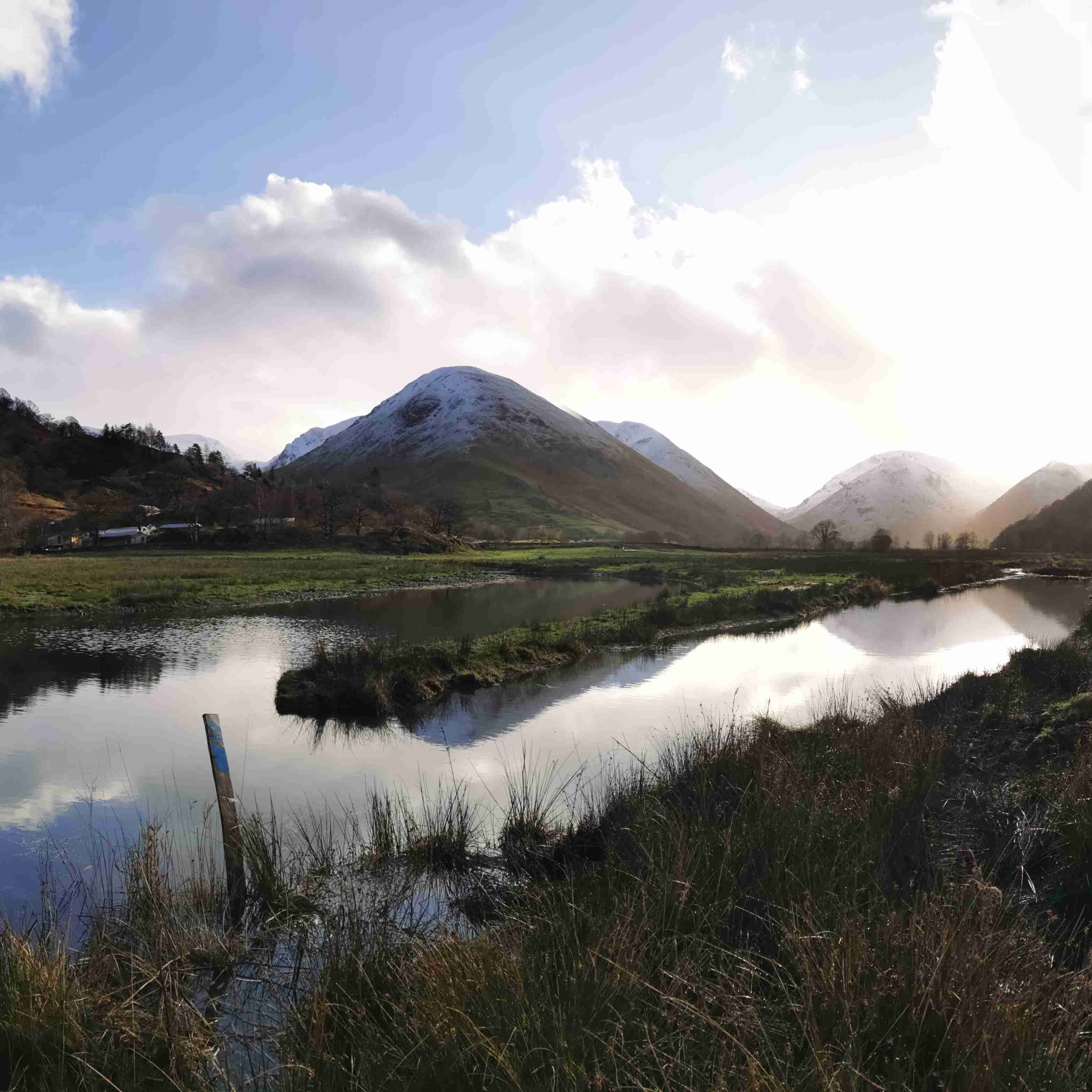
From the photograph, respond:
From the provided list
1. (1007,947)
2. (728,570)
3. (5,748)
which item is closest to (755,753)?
(1007,947)

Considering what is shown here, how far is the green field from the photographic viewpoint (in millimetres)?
37469

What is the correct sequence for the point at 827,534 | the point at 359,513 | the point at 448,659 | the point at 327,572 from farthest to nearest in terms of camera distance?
the point at 827,534 → the point at 359,513 → the point at 327,572 → the point at 448,659

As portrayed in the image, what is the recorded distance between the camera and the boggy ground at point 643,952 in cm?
378

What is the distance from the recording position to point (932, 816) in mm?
8641

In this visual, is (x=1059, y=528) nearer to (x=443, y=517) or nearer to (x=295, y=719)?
(x=443, y=517)

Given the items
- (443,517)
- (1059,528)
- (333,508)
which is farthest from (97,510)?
(1059,528)

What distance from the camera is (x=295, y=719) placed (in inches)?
667

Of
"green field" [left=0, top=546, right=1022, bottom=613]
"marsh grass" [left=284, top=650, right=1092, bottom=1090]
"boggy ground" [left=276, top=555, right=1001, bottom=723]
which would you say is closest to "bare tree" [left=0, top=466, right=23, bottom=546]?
"green field" [left=0, top=546, right=1022, bottom=613]

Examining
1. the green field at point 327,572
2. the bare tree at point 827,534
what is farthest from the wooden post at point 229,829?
the bare tree at point 827,534

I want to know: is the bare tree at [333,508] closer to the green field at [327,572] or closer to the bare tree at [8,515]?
the green field at [327,572]

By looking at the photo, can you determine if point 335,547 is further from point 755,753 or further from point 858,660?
point 755,753

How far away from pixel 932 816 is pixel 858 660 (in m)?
18.5

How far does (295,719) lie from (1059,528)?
660ft

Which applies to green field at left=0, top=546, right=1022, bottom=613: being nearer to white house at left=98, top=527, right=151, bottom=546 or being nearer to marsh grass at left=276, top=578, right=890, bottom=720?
white house at left=98, top=527, right=151, bottom=546
